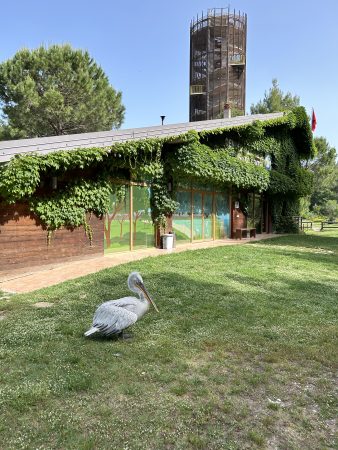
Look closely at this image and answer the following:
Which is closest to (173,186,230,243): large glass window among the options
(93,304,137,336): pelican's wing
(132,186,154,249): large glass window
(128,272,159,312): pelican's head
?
(132,186,154,249): large glass window

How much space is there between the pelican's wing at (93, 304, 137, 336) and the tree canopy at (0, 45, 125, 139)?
22.4 m

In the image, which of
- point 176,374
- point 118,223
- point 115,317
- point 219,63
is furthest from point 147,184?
point 219,63

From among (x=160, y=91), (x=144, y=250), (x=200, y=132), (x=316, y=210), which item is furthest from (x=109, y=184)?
(x=316, y=210)

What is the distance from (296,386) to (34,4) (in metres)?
15.0

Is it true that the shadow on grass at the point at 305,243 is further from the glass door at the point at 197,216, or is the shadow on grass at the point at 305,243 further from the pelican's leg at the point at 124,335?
the pelican's leg at the point at 124,335

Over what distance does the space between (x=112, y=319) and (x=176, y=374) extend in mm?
888

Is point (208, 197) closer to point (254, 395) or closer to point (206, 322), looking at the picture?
point (206, 322)

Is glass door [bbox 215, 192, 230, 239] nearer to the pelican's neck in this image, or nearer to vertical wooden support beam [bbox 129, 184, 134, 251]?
vertical wooden support beam [bbox 129, 184, 134, 251]

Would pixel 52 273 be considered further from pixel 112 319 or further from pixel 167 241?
pixel 167 241

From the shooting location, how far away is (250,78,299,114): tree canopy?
33688 mm

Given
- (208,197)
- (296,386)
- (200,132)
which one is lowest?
(296,386)

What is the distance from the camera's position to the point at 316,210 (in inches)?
1789

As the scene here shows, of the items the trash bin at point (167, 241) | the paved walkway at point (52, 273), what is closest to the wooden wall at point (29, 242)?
the paved walkway at point (52, 273)

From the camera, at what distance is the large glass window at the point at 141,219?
10.6m
